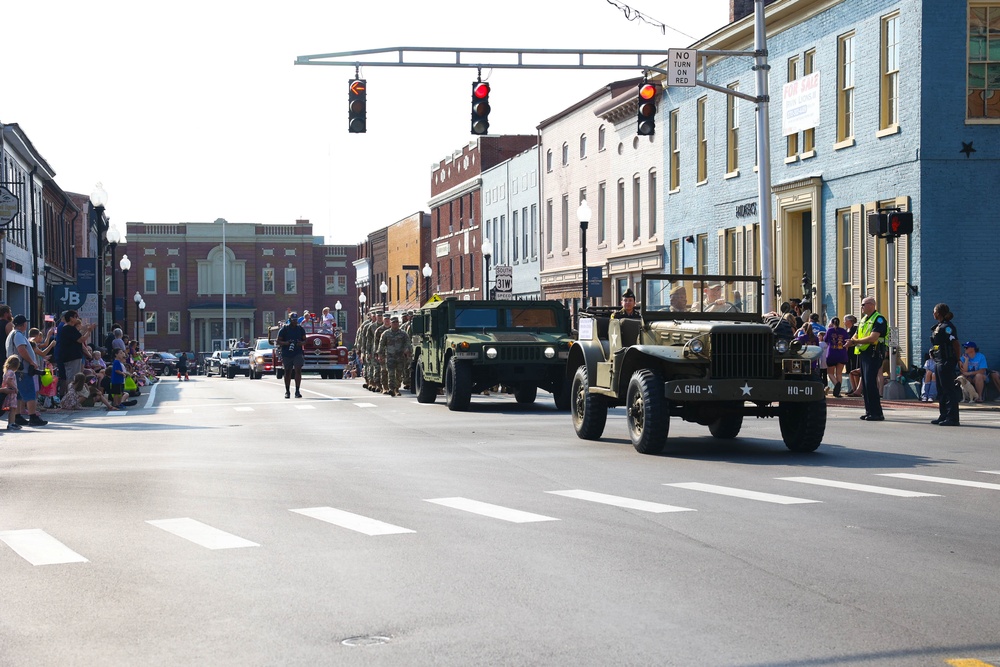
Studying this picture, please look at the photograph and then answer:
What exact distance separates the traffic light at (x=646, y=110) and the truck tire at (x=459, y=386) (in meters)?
5.10

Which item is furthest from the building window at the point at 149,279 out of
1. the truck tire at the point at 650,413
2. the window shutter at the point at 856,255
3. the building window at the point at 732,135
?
the truck tire at the point at 650,413

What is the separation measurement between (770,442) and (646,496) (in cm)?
597

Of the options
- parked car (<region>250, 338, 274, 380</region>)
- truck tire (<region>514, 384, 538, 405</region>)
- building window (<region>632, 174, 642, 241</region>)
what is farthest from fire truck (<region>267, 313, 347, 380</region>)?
truck tire (<region>514, 384, 538, 405</region>)

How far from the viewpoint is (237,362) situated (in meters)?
60.7

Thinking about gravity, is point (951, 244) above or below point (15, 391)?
above

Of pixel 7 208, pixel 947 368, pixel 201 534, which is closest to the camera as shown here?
pixel 201 534

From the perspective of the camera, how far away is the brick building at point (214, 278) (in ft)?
341

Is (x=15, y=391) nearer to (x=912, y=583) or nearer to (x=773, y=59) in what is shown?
(x=912, y=583)

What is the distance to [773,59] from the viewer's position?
32.7 metres

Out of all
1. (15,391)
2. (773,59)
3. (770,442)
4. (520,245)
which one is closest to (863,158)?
(773,59)

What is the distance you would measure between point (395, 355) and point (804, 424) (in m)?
16.6

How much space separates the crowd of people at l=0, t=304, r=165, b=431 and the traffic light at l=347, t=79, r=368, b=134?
5.83m

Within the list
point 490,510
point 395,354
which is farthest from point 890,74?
point 490,510

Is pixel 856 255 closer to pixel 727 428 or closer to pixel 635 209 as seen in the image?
pixel 727 428
